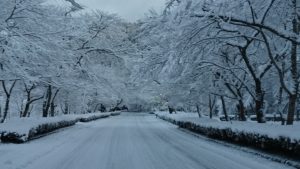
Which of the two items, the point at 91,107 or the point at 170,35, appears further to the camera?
the point at 91,107

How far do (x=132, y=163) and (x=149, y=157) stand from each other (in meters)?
1.67

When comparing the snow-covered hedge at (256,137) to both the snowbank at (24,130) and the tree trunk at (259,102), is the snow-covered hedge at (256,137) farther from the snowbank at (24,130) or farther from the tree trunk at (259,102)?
the snowbank at (24,130)

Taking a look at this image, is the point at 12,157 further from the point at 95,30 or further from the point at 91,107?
the point at 91,107

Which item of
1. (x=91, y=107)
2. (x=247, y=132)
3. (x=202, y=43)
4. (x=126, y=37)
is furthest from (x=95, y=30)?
(x=91, y=107)

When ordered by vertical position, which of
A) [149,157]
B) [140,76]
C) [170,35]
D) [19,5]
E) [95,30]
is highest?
[95,30]

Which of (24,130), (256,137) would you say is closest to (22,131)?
(24,130)

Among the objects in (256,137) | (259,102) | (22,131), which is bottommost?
(256,137)

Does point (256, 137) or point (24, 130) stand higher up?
point (24, 130)

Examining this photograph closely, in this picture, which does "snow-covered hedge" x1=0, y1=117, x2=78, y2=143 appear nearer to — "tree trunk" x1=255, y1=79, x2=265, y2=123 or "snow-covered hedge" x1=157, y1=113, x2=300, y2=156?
"snow-covered hedge" x1=157, y1=113, x2=300, y2=156

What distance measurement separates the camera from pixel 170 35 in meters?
17.2

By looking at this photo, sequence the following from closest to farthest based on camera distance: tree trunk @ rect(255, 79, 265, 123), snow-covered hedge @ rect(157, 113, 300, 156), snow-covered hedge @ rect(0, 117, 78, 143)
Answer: snow-covered hedge @ rect(157, 113, 300, 156) < snow-covered hedge @ rect(0, 117, 78, 143) < tree trunk @ rect(255, 79, 265, 123)

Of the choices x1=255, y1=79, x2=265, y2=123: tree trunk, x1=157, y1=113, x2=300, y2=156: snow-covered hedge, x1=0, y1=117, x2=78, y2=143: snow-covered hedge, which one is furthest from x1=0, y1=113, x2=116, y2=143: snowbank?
x1=255, y1=79, x2=265, y2=123: tree trunk

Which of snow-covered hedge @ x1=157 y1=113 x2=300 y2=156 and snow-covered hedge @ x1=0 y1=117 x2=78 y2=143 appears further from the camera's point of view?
snow-covered hedge @ x1=0 y1=117 x2=78 y2=143

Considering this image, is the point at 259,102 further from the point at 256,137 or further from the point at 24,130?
the point at 24,130
